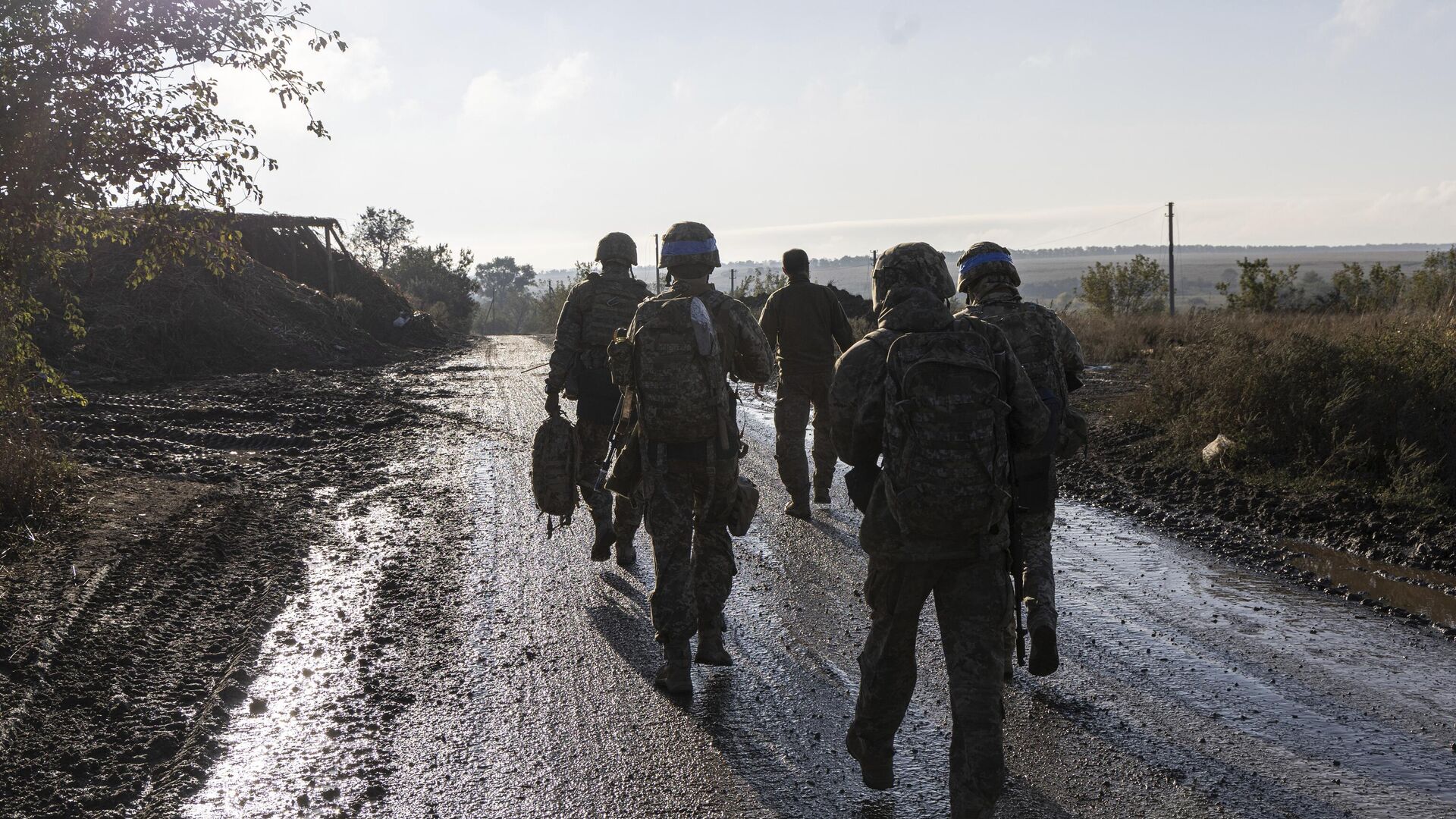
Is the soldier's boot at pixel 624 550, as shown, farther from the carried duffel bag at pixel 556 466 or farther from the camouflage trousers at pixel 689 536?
the camouflage trousers at pixel 689 536

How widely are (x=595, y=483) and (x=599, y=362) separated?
0.89m

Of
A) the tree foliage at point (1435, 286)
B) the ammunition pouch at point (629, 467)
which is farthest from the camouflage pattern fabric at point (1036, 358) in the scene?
the tree foliage at point (1435, 286)

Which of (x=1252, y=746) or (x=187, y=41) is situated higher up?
(x=187, y=41)

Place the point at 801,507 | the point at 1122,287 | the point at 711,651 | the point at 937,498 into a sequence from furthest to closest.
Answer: the point at 1122,287
the point at 801,507
the point at 711,651
the point at 937,498

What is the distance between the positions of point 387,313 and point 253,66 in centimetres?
3171

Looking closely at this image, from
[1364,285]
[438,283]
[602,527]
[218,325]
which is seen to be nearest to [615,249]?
[602,527]

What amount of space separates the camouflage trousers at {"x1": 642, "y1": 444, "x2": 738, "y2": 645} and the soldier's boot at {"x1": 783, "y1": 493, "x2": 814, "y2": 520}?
3510 mm

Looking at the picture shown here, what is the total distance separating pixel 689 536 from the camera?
5523 mm

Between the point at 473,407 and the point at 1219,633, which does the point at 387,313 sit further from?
the point at 1219,633

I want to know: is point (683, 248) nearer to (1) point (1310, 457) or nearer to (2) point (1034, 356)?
(2) point (1034, 356)

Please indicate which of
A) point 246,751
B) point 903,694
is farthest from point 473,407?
point 903,694

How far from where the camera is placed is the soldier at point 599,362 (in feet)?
23.5

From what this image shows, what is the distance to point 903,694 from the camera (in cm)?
Result: 390

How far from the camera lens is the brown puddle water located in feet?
21.9
